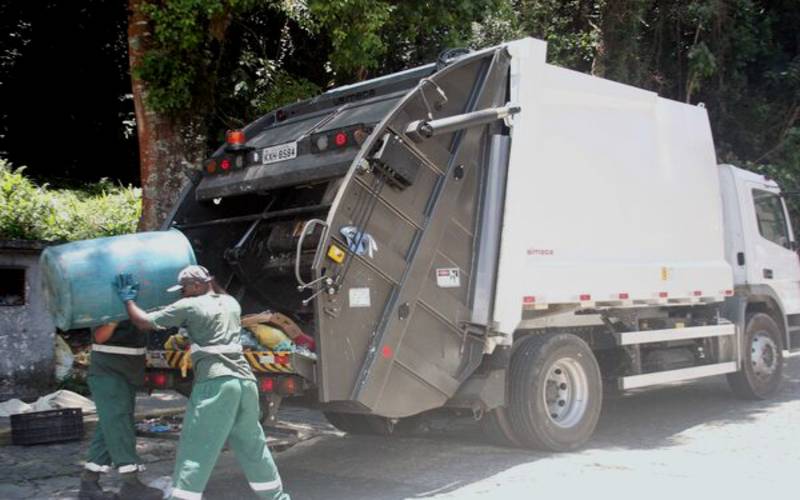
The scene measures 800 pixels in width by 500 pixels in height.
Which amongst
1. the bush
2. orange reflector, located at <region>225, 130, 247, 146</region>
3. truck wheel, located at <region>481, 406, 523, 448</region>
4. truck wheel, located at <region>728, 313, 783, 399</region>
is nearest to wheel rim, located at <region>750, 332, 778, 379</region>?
truck wheel, located at <region>728, 313, 783, 399</region>

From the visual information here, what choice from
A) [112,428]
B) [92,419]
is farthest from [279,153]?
[92,419]

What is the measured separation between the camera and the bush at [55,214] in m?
8.81

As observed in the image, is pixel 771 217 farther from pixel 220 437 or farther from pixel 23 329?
pixel 23 329

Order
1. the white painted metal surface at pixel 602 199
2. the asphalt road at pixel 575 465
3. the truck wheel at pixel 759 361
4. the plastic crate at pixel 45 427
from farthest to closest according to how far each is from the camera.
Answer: the truck wheel at pixel 759 361 < the plastic crate at pixel 45 427 < the white painted metal surface at pixel 602 199 < the asphalt road at pixel 575 465

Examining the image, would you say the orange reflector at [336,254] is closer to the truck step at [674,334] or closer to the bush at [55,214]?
the truck step at [674,334]

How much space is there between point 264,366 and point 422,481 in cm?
145

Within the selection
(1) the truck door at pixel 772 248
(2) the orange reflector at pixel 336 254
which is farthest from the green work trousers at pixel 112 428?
(1) the truck door at pixel 772 248

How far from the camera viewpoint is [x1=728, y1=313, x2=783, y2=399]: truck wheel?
28.8 ft

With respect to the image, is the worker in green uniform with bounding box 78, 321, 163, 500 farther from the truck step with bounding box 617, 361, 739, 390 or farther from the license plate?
the truck step with bounding box 617, 361, 739, 390

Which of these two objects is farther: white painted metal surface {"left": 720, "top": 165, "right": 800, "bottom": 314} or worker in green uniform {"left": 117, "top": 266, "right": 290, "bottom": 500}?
white painted metal surface {"left": 720, "top": 165, "right": 800, "bottom": 314}

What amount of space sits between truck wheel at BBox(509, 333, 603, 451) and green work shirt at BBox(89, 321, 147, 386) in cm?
263

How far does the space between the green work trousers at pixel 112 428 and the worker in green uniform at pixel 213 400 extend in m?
0.74

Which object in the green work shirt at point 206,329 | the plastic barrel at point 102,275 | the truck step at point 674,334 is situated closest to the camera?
the green work shirt at point 206,329

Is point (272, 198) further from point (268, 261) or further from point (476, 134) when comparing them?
point (476, 134)
